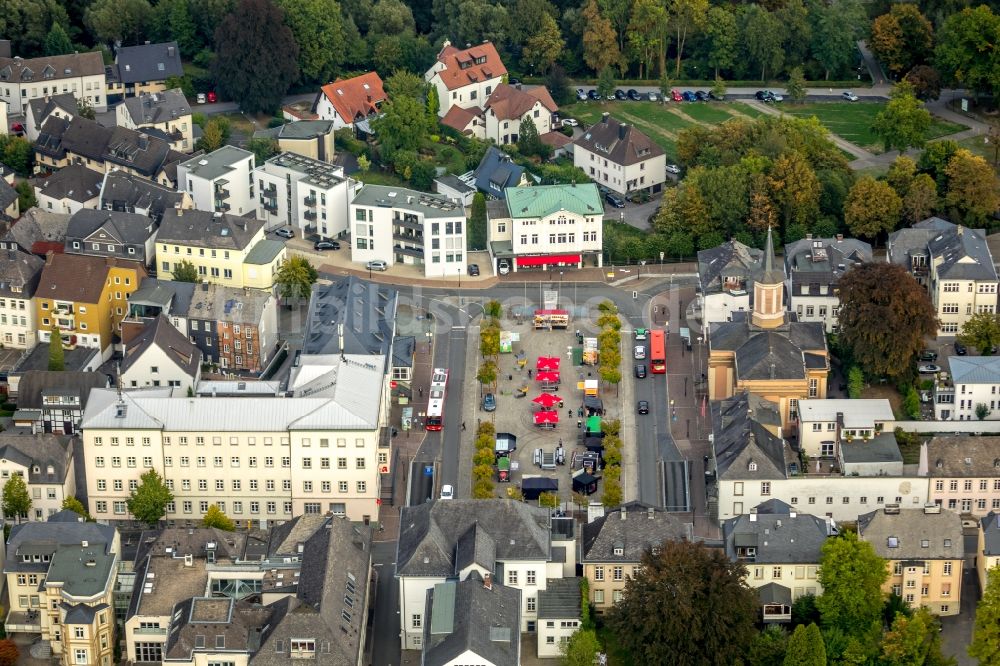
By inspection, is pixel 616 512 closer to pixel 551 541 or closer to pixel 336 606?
pixel 551 541

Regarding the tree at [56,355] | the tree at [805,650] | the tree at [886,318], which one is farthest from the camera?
the tree at [56,355]

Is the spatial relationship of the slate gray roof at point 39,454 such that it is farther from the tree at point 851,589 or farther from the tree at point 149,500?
the tree at point 851,589

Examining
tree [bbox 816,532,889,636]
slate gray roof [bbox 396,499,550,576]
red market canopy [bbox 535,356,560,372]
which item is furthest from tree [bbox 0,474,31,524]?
tree [bbox 816,532,889,636]

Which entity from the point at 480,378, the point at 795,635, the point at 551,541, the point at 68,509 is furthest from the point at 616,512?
the point at 68,509

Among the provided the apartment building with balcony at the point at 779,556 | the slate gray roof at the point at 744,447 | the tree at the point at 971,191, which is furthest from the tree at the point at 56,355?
the tree at the point at 971,191

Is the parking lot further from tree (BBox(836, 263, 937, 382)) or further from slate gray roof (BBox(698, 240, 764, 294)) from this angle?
tree (BBox(836, 263, 937, 382))

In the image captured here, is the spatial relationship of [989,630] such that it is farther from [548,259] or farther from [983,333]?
[548,259]
